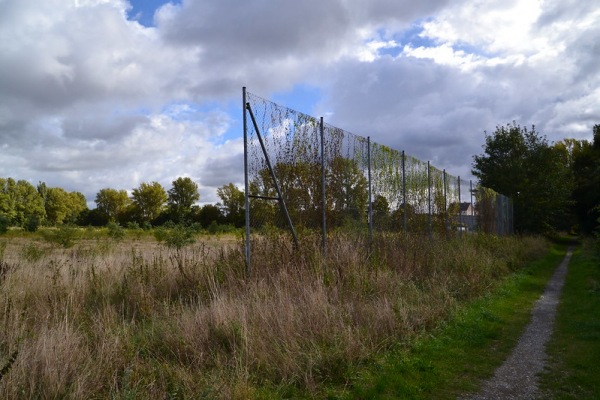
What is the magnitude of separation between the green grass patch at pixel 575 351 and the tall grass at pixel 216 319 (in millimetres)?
1654

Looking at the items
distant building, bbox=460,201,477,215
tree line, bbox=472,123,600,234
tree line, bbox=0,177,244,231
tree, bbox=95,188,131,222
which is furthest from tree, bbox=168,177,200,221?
distant building, bbox=460,201,477,215

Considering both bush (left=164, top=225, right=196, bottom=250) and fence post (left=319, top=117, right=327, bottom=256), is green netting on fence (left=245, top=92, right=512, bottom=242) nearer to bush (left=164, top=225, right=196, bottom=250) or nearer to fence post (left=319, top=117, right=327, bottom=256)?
fence post (left=319, top=117, right=327, bottom=256)

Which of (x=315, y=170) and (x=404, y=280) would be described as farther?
(x=315, y=170)

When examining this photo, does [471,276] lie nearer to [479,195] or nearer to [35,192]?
[479,195]

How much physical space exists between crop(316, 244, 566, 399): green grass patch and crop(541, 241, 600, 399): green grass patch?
22.9 inches

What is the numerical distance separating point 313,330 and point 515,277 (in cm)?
1037

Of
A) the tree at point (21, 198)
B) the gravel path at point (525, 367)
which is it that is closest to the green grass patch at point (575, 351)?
the gravel path at point (525, 367)

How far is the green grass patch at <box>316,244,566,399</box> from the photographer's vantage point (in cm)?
509

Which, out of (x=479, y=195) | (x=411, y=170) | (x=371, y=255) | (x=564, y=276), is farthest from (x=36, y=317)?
(x=479, y=195)

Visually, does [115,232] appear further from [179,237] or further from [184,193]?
[184,193]

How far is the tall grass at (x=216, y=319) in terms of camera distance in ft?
15.1

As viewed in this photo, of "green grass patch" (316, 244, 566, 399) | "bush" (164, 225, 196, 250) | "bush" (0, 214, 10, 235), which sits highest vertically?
"bush" (0, 214, 10, 235)

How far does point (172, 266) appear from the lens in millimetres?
8930

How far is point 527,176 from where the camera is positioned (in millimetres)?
37156
